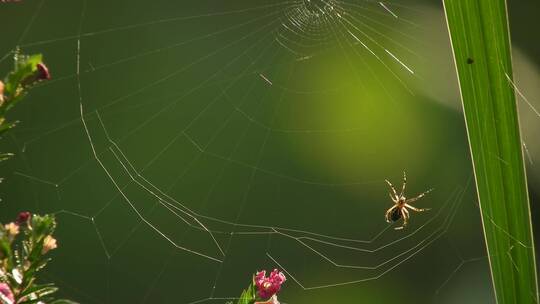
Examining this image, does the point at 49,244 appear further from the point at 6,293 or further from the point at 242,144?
the point at 242,144

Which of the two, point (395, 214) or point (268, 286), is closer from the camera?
point (268, 286)

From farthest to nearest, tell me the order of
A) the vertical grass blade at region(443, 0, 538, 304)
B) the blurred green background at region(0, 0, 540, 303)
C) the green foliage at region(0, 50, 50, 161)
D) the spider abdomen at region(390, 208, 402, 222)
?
the blurred green background at region(0, 0, 540, 303), the spider abdomen at region(390, 208, 402, 222), the vertical grass blade at region(443, 0, 538, 304), the green foliage at region(0, 50, 50, 161)

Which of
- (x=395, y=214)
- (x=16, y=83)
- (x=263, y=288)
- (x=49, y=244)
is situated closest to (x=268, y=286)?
(x=263, y=288)

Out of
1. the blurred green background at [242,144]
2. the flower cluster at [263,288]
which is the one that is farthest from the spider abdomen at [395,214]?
the flower cluster at [263,288]

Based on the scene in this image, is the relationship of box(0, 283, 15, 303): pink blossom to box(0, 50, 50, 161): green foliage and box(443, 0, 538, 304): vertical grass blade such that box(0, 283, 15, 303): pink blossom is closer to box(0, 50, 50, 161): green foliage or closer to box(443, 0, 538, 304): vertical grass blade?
box(0, 50, 50, 161): green foliage

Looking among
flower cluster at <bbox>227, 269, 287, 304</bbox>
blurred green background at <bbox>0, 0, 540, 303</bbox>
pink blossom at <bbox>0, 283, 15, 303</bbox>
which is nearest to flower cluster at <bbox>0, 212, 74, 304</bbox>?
pink blossom at <bbox>0, 283, 15, 303</bbox>

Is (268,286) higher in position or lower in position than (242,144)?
higher
